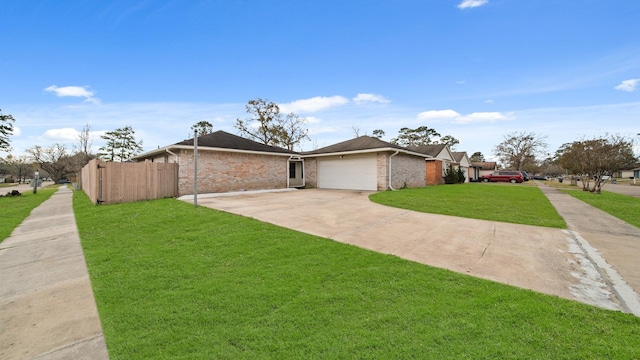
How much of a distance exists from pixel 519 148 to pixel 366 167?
41.8 meters

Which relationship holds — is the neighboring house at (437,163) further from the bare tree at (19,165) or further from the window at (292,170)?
the bare tree at (19,165)

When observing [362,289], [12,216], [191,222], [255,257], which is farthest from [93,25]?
[362,289]

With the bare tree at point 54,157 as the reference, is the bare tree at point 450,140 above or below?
above

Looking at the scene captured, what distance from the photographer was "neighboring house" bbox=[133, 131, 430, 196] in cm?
1341

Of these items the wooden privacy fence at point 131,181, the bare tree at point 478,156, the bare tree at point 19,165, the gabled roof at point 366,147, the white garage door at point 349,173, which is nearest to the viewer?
the wooden privacy fence at point 131,181

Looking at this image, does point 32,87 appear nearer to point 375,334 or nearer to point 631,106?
point 375,334

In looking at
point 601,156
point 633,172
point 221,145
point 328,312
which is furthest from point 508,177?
point 633,172

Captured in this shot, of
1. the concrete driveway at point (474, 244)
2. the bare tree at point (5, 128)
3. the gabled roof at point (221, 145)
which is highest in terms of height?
the bare tree at point (5, 128)

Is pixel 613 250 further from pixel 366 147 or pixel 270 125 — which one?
pixel 270 125

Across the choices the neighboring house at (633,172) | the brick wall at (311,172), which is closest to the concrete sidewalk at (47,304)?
the brick wall at (311,172)

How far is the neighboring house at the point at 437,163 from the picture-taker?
75.4 feet

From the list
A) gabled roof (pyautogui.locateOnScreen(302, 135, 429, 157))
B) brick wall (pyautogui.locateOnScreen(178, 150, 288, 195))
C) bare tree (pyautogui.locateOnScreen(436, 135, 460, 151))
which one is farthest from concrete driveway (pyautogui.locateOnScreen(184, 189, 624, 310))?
bare tree (pyautogui.locateOnScreen(436, 135, 460, 151))

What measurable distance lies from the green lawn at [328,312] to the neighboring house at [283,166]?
31.7ft

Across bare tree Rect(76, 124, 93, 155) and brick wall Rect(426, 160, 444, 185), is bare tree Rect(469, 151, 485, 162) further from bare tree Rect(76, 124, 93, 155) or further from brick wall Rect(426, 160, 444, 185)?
bare tree Rect(76, 124, 93, 155)
